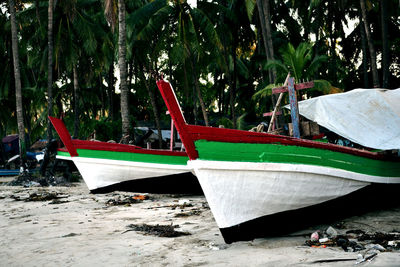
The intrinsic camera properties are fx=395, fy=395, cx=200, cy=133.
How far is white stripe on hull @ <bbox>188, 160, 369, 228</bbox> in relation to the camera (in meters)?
4.83

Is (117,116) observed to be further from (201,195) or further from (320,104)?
(320,104)

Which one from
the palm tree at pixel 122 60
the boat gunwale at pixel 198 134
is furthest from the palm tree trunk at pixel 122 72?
the boat gunwale at pixel 198 134

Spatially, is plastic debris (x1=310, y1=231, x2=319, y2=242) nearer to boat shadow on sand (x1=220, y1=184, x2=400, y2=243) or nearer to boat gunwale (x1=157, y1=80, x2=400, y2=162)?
boat shadow on sand (x1=220, y1=184, x2=400, y2=243)

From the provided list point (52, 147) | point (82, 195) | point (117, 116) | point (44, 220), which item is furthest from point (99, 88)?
point (44, 220)

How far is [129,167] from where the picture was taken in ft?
30.3

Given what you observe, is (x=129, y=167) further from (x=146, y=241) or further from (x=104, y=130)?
(x=104, y=130)

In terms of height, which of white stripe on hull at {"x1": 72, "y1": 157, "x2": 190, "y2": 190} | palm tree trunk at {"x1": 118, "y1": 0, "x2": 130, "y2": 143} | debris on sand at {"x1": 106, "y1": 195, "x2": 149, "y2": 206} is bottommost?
debris on sand at {"x1": 106, "y1": 195, "x2": 149, "y2": 206}

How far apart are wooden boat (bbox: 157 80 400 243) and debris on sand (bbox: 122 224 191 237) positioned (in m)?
0.91

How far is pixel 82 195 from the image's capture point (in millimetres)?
10734

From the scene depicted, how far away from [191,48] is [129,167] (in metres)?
9.83

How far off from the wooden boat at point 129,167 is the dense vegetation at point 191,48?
9.81 ft

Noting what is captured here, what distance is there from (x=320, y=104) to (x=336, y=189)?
176cm

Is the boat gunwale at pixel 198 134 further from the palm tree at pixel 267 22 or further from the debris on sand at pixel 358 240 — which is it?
the palm tree at pixel 267 22

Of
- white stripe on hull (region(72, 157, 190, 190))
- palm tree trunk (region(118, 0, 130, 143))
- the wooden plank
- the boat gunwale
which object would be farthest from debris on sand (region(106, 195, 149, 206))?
the boat gunwale
